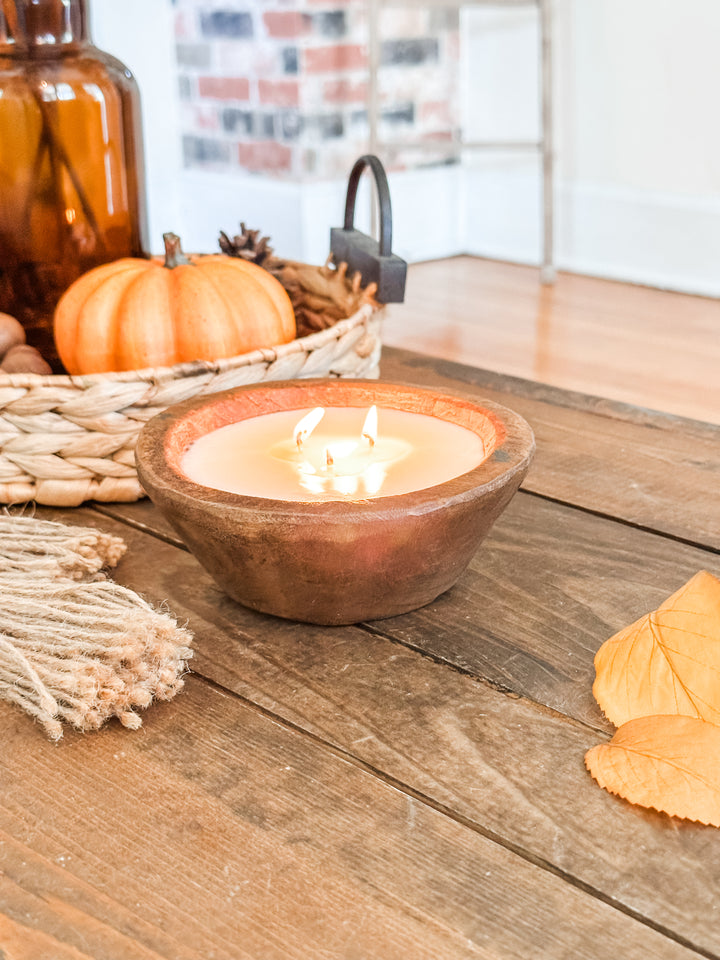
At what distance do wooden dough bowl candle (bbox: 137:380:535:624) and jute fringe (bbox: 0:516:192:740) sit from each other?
5 centimetres

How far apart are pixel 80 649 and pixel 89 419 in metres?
0.26

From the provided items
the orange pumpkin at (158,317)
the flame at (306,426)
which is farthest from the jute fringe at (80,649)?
the orange pumpkin at (158,317)

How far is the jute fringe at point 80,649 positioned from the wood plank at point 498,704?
0.12 ft

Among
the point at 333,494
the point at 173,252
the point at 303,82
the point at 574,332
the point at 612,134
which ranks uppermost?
the point at 303,82

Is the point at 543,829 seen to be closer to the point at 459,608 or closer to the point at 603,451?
the point at 459,608

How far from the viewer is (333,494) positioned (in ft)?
1.77

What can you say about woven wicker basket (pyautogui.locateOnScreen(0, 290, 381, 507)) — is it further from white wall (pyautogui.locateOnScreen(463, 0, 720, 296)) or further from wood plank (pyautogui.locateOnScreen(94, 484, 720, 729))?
white wall (pyautogui.locateOnScreen(463, 0, 720, 296))

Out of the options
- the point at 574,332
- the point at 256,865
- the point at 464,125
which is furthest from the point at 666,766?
the point at 464,125

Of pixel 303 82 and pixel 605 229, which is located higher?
pixel 303 82

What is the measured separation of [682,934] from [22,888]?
0.77 feet

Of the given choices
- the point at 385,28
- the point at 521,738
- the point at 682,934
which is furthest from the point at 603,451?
the point at 385,28

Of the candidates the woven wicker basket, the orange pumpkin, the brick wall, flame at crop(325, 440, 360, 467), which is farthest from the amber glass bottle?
the brick wall

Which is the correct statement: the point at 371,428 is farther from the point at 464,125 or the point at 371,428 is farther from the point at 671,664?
the point at 464,125

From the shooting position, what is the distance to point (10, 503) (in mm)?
755
